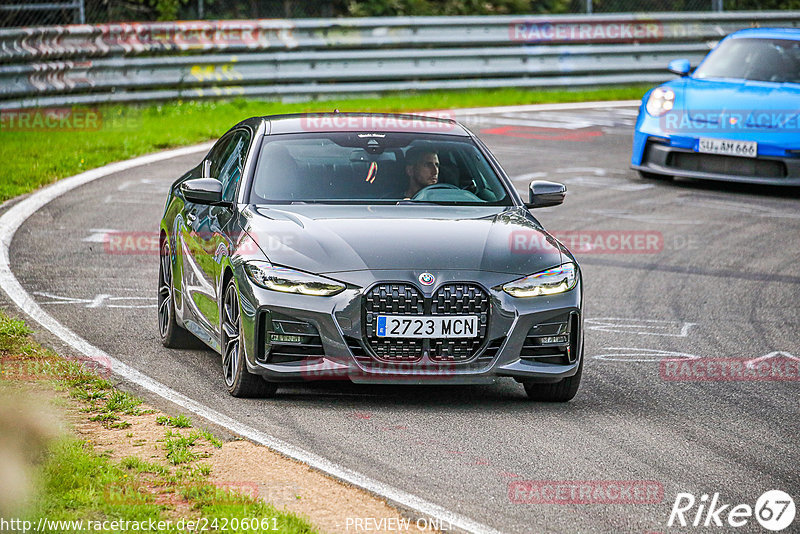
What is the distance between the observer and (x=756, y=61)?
15938 mm

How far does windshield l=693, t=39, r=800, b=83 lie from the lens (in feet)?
51.3

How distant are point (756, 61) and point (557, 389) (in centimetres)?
994

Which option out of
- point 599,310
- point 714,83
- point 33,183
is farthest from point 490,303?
point 714,83

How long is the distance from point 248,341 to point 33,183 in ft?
26.0

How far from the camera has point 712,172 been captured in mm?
15008

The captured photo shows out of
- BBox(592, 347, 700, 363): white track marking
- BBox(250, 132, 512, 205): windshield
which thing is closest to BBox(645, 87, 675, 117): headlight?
BBox(592, 347, 700, 363): white track marking

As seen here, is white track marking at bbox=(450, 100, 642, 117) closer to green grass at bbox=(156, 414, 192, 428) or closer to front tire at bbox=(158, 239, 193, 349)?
front tire at bbox=(158, 239, 193, 349)

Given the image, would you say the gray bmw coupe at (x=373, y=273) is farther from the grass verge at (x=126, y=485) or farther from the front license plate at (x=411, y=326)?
the grass verge at (x=126, y=485)

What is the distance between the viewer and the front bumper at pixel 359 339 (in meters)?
6.65

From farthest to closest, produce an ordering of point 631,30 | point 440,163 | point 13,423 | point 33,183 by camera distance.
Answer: point 631,30
point 33,183
point 440,163
point 13,423

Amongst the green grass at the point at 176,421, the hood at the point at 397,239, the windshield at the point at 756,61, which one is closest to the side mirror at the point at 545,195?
the hood at the point at 397,239

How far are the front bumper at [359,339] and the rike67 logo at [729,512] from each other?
1499 mm

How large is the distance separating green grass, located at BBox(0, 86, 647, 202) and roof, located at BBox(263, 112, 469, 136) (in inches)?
225

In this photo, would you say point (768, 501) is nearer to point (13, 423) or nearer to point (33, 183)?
point (13, 423)
